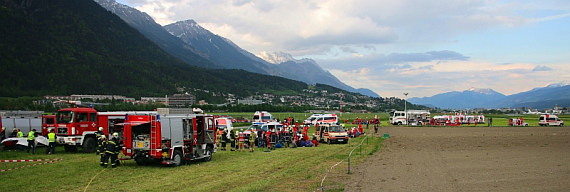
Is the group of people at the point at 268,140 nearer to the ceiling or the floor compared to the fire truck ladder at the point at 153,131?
nearer to the floor

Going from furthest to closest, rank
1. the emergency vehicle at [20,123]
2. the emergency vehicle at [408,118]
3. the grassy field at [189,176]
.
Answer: the emergency vehicle at [408,118] < the emergency vehicle at [20,123] < the grassy field at [189,176]

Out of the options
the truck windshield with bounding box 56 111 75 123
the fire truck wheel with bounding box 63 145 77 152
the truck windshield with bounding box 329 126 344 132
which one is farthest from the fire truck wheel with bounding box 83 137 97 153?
the truck windshield with bounding box 329 126 344 132

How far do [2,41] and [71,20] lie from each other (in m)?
48.1

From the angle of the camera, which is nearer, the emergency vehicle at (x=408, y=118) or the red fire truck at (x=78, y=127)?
the red fire truck at (x=78, y=127)

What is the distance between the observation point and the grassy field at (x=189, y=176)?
485 inches

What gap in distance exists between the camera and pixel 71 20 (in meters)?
149

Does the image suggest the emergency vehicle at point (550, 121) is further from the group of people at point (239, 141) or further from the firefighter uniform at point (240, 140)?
the firefighter uniform at point (240, 140)

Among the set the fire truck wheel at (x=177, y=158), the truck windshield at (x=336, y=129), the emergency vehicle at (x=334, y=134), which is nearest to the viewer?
the fire truck wheel at (x=177, y=158)

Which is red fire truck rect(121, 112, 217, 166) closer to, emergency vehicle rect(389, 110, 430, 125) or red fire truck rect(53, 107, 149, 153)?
red fire truck rect(53, 107, 149, 153)

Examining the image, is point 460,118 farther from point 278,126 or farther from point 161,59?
point 161,59

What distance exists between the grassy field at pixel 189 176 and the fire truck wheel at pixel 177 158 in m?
0.34

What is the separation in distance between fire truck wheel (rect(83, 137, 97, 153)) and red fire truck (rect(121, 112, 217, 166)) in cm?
658

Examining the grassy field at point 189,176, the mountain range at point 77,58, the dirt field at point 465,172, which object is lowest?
the grassy field at point 189,176

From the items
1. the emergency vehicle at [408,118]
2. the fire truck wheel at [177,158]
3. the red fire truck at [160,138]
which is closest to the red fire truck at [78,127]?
the red fire truck at [160,138]
